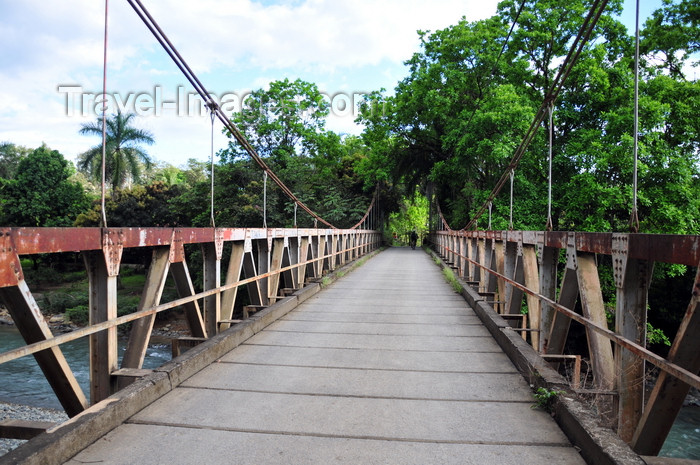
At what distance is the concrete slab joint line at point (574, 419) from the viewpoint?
1935 millimetres

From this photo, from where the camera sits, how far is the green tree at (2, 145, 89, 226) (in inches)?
1201

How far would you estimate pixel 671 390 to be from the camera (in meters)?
2.02

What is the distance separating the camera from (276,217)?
22.2 meters

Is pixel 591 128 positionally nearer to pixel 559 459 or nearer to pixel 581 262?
pixel 581 262

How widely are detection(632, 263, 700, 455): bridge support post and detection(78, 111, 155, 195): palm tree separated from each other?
30.9m

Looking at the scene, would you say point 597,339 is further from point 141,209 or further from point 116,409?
point 141,209

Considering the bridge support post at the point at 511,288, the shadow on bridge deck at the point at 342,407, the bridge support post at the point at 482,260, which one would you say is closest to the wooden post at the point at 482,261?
the bridge support post at the point at 482,260

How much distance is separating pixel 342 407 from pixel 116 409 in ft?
3.79

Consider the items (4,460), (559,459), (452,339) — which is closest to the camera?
(4,460)

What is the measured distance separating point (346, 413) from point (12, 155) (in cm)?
4990

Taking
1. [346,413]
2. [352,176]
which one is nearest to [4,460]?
[346,413]

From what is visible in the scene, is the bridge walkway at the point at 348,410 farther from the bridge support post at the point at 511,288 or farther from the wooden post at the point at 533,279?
the bridge support post at the point at 511,288

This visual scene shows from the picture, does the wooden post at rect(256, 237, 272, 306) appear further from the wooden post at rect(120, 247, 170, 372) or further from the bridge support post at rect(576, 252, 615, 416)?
the bridge support post at rect(576, 252, 615, 416)

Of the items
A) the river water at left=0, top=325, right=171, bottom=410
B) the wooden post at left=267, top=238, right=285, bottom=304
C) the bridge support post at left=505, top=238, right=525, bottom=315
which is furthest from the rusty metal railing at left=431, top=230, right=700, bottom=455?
the river water at left=0, top=325, right=171, bottom=410
